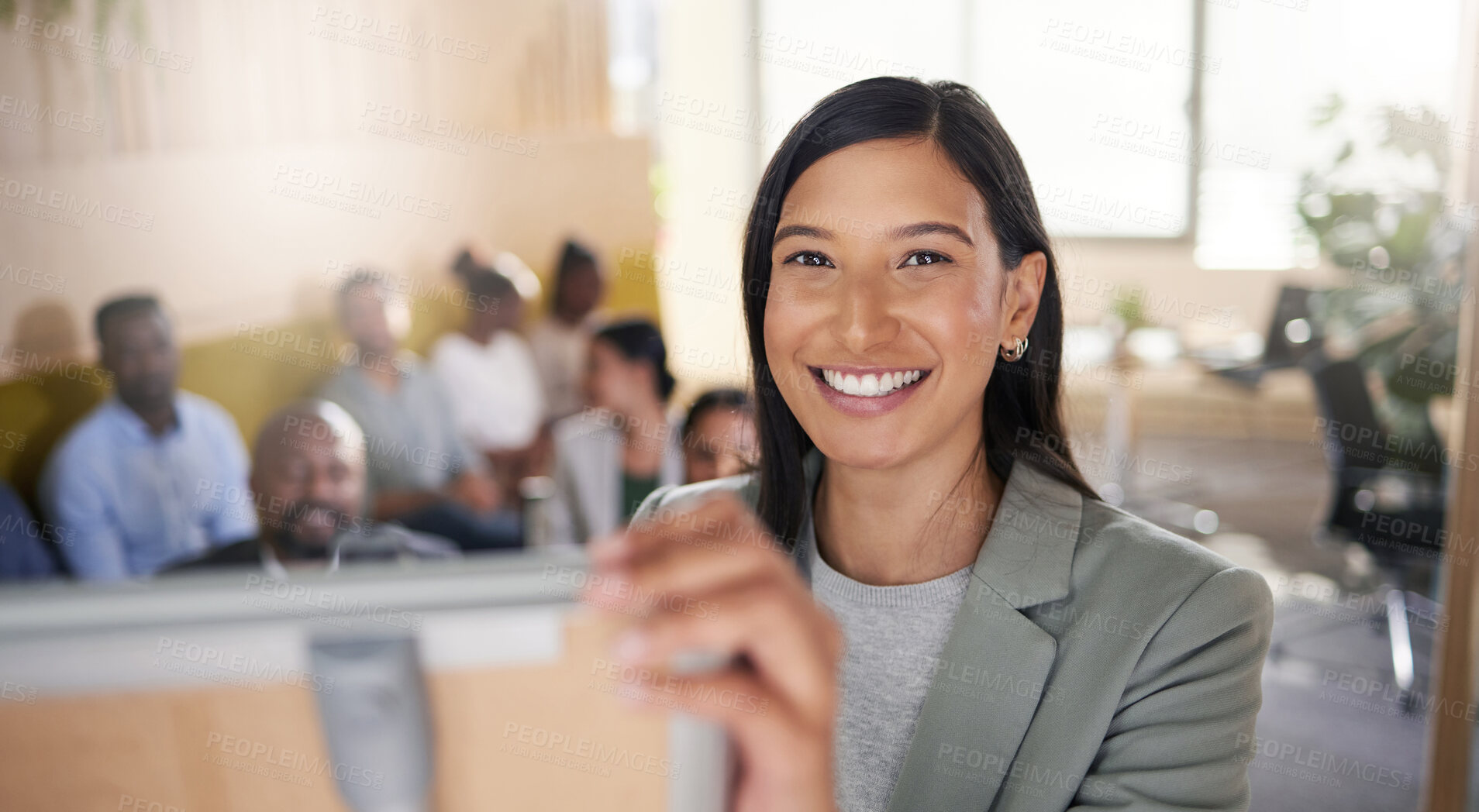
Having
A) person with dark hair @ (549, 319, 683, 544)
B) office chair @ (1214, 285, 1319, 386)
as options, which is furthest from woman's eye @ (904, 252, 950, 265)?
office chair @ (1214, 285, 1319, 386)

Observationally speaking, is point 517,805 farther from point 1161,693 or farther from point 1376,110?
point 1376,110

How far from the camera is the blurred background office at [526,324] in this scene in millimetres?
3301

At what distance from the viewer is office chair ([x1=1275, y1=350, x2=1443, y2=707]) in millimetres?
3664

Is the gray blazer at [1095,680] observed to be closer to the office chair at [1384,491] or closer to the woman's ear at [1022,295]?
the woman's ear at [1022,295]


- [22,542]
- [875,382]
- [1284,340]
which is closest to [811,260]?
[875,382]

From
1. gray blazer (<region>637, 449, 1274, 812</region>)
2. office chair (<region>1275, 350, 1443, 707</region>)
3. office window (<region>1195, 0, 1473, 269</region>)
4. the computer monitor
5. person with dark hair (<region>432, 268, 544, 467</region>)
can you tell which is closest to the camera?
the computer monitor

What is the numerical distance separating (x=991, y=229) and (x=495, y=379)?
3.44 metres

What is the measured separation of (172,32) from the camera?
13.0 feet

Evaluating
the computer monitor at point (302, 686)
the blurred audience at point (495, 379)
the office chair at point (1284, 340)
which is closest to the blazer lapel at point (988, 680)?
the computer monitor at point (302, 686)

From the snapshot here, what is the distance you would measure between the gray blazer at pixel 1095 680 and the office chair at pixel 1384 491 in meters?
3.03

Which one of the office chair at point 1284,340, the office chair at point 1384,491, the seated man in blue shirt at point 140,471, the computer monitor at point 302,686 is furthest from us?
the office chair at point 1284,340

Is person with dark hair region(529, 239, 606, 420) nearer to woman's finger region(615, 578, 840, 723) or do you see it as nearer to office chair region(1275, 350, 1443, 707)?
office chair region(1275, 350, 1443, 707)

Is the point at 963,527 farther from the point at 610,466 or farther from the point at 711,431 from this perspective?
the point at 610,466

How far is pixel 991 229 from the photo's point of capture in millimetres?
1244
